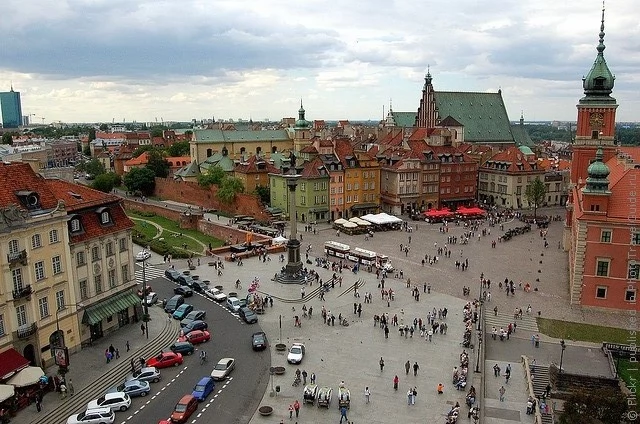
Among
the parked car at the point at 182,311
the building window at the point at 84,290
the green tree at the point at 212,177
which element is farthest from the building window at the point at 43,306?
the green tree at the point at 212,177

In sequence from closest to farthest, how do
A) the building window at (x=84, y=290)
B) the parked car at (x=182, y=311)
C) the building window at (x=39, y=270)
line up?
the building window at (x=39, y=270) → the building window at (x=84, y=290) → the parked car at (x=182, y=311)

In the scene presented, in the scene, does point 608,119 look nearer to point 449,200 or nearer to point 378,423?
point 449,200

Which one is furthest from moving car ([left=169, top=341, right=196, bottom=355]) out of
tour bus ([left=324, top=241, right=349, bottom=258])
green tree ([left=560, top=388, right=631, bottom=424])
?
tour bus ([left=324, top=241, right=349, bottom=258])

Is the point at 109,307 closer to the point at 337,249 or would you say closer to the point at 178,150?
the point at 337,249

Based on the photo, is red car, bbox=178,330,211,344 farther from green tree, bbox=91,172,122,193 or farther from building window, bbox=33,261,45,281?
green tree, bbox=91,172,122,193

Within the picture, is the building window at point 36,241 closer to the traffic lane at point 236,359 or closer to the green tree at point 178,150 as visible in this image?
the traffic lane at point 236,359

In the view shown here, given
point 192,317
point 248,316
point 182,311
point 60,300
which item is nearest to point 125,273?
point 182,311
